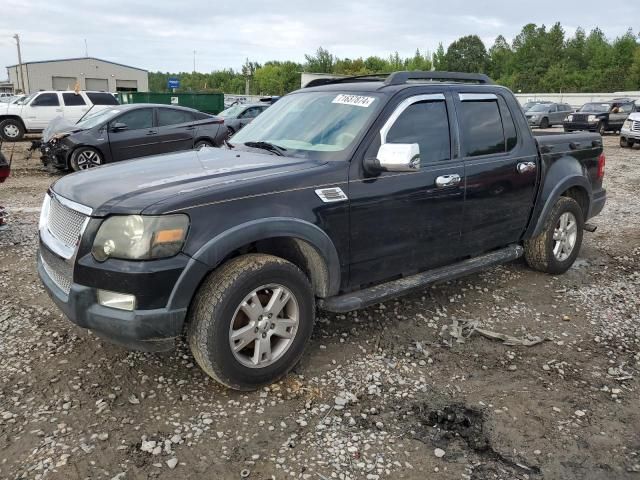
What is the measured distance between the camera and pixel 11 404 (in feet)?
10.2

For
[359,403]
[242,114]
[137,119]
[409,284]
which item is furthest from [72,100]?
[359,403]

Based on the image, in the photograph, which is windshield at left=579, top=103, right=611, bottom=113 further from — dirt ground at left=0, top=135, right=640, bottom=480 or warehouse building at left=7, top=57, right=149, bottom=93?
warehouse building at left=7, top=57, right=149, bottom=93

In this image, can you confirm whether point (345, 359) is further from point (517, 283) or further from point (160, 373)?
point (517, 283)

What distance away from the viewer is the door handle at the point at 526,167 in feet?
15.5

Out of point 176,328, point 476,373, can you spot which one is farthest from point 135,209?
point 476,373

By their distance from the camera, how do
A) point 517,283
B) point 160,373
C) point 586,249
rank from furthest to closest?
point 586,249 < point 517,283 < point 160,373

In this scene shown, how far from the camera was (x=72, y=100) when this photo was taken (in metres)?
18.9

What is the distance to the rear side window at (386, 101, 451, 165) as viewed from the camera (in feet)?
12.8

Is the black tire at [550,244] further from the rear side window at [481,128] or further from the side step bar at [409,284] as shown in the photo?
the rear side window at [481,128]

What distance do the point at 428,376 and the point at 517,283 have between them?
87.0 inches

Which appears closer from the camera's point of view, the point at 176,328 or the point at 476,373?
the point at 176,328

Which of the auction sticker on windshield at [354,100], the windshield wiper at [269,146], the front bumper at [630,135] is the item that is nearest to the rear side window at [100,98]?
the windshield wiper at [269,146]

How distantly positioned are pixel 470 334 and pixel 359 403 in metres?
1.36

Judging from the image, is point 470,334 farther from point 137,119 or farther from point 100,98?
point 100,98
